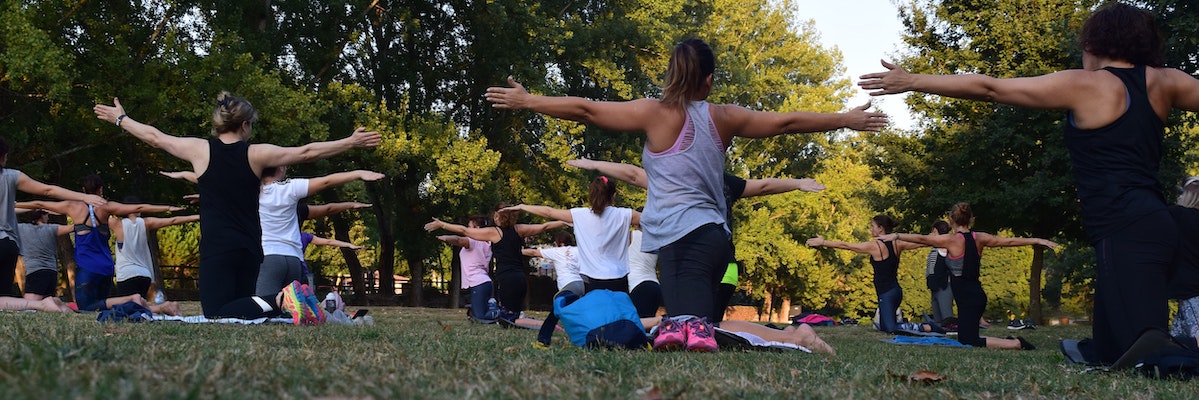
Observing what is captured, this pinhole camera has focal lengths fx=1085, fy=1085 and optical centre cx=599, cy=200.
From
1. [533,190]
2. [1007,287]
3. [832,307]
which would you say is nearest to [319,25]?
[533,190]

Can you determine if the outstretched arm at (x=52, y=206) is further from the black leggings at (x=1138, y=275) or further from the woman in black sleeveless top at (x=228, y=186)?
the black leggings at (x=1138, y=275)

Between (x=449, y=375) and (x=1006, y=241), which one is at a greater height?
(x=1006, y=241)

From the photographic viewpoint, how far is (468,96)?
35.8m

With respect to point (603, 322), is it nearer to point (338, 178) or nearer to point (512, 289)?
point (338, 178)

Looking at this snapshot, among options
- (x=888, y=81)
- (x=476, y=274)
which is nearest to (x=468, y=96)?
(x=476, y=274)

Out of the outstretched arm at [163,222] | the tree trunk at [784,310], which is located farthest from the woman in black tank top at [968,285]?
the tree trunk at [784,310]

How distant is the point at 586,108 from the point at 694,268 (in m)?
1.17

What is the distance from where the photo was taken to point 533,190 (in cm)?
3622

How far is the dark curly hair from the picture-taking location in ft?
19.7

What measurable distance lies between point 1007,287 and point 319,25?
4041 centimetres

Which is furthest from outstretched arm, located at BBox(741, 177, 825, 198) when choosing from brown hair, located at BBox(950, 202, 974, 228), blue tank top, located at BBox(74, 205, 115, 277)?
blue tank top, located at BBox(74, 205, 115, 277)

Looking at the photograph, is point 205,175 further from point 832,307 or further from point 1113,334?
point 832,307

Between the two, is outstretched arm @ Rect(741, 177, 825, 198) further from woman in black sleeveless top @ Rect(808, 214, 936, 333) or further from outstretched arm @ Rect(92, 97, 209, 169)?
woman in black sleeveless top @ Rect(808, 214, 936, 333)

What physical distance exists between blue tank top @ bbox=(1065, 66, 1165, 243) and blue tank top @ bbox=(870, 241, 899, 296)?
10932mm
